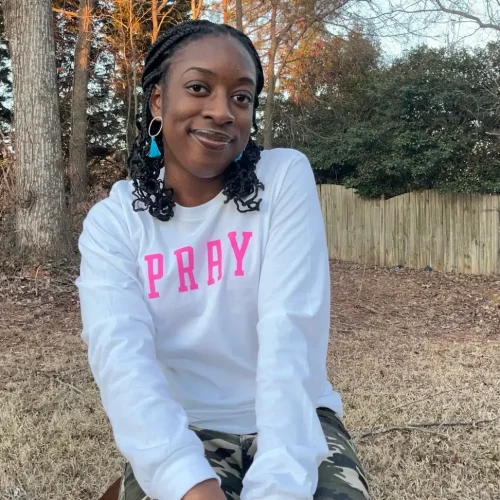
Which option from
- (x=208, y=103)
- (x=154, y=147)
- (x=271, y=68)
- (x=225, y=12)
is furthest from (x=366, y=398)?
(x=271, y=68)

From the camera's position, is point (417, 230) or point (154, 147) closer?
point (154, 147)

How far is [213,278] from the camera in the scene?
160cm

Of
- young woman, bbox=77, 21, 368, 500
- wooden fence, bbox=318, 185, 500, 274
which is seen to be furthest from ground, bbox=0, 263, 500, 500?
wooden fence, bbox=318, 185, 500, 274

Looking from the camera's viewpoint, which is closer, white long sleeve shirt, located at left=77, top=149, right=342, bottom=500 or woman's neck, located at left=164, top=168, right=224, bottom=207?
white long sleeve shirt, located at left=77, top=149, right=342, bottom=500

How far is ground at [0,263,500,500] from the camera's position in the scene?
2736mm

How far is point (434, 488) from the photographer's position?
264 centimetres

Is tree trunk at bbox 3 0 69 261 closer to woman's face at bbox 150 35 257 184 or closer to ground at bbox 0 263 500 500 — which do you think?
ground at bbox 0 263 500 500

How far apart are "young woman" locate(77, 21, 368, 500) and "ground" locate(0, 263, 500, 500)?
4.37 feet

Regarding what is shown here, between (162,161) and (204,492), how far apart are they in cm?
97

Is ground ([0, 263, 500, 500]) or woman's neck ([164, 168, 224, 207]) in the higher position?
woman's neck ([164, 168, 224, 207])

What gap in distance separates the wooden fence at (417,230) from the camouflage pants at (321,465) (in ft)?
32.3

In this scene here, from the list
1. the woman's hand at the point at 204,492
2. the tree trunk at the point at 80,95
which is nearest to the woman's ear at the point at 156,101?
the woman's hand at the point at 204,492

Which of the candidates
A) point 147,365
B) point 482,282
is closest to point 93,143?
point 482,282

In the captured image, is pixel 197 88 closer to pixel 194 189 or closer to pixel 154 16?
pixel 194 189
